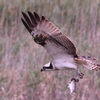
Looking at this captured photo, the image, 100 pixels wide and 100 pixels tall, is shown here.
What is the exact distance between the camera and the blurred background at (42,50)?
4953 mm

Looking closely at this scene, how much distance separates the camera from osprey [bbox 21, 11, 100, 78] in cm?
381

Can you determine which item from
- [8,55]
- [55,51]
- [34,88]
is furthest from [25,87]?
[55,51]

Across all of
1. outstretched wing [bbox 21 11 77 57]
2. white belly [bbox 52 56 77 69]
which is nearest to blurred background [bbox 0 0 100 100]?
white belly [bbox 52 56 77 69]

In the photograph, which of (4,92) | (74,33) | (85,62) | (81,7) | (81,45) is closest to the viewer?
(85,62)

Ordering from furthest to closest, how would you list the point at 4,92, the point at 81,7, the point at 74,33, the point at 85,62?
the point at 81,7 → the point at 74,33 → the point at 4,92 → the point at 85,62

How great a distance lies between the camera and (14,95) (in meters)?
4.91

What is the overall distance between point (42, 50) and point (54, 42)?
4.78 ft

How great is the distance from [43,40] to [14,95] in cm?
118

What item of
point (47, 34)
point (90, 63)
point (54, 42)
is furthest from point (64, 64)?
point (47, 34)

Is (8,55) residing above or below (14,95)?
above

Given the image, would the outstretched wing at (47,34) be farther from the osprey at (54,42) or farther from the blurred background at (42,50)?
the blurred background at (42,50)

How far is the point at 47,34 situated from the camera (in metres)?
3.91

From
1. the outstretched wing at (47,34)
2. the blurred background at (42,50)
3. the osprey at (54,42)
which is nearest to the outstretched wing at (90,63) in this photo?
the osprey at (54,42)

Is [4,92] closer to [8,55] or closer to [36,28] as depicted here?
[8,55]
